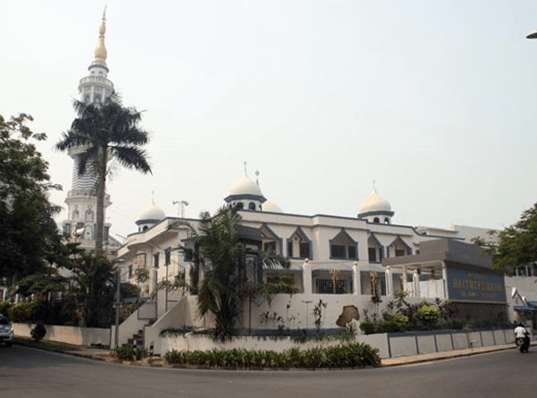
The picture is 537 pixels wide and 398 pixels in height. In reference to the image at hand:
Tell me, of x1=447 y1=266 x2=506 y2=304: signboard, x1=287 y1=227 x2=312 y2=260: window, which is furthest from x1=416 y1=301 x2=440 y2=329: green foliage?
x1=287 y1=227 x2=312 y2=260: window

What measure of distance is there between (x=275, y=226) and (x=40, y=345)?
17.7 m

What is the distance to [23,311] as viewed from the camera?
3341 cm

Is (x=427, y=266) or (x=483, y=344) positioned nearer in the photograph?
(x=483, y=344)

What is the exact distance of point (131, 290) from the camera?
92.6 ft

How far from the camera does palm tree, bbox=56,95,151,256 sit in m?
30.5

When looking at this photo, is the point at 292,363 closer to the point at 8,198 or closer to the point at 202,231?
the point at 202,231

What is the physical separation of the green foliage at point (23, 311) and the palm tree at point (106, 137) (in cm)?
632

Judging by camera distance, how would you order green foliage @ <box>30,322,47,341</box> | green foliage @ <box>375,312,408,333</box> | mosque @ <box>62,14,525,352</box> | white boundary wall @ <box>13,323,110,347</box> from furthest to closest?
green foliage @ <box>30,322,47,341</box> → white boundary wall @ <box>13,323,110,347</box> → mosque @ <box>62,14,525,352</box> → green foliage @ <box>375,312,408,333</box>

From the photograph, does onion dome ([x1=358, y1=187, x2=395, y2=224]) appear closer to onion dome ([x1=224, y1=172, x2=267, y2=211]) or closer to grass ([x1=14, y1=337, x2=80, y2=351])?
onion dome ([x1=224, y1=172, x2=267, y2=211])

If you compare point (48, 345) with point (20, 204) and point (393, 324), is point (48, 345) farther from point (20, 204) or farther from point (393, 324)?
point (393, 324)

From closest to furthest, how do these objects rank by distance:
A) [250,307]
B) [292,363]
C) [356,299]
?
[292,363]
[250,307]
[356,299]

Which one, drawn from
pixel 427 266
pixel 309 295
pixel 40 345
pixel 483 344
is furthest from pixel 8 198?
pixel 483 344

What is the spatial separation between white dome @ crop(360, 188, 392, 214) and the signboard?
1910 cm

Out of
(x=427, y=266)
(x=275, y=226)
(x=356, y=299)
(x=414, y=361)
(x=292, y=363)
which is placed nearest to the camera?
(x=292, y=363)
